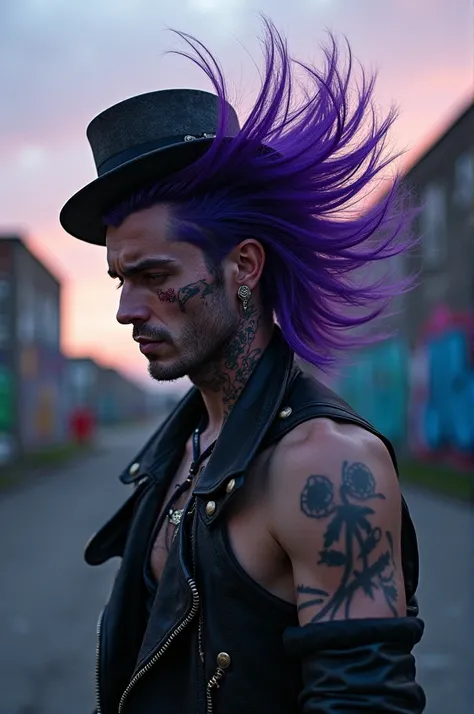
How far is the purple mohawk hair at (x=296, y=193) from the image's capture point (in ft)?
6.52

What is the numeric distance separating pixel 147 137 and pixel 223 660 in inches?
47.9

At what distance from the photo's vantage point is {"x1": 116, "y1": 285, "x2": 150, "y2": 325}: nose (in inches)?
78.4

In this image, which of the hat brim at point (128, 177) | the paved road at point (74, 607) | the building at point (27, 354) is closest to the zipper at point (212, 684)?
the hat brim at point (128, 177)

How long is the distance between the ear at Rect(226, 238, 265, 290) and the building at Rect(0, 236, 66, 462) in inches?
859

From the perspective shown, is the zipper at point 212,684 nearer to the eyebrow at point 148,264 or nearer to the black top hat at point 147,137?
the eyebrow at point 148,264

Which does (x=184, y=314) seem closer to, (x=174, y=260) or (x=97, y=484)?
(x=174, y=260)

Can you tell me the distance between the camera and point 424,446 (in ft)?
62.5

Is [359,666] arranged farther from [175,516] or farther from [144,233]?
[144,233]

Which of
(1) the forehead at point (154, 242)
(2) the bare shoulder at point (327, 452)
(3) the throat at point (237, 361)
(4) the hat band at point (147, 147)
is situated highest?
(4) the hat band at point (147, 147)

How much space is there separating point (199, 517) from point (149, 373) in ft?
1.27

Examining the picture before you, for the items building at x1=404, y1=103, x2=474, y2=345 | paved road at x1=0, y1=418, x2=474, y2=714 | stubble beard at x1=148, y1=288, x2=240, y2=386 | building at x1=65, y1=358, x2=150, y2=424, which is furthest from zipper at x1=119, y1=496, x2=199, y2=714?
building at x1=65, y1=358, x2=150, y2=424

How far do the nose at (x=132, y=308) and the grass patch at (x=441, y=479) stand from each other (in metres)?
11.0

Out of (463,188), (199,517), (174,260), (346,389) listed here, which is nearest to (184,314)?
(174,260)

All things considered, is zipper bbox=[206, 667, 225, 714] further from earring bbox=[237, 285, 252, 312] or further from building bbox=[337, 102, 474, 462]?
building bbox=[337, 102, 474, 462]
